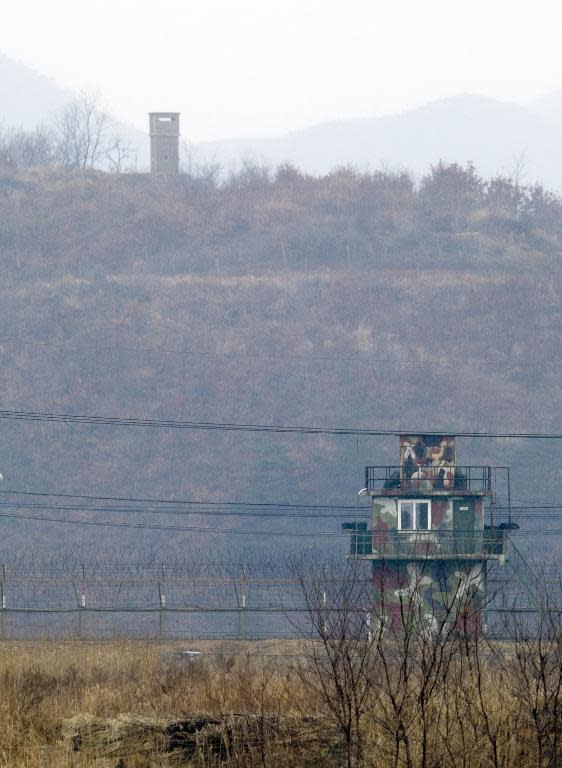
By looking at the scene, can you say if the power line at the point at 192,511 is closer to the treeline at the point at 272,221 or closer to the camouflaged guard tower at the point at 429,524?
the treeline at the point at 272,221

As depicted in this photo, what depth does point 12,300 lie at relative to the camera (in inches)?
4112

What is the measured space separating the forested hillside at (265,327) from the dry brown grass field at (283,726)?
176 feet

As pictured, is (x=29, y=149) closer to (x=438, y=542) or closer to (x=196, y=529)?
(x=196, y=529)

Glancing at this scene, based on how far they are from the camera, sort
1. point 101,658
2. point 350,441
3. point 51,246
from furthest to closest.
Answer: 1. point 51,246
2. point 350,441
3. point 101,658

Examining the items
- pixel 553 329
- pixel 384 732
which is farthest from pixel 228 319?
pixel 384 732

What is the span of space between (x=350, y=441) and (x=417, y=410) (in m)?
6.33

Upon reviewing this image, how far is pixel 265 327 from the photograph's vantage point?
99812mm

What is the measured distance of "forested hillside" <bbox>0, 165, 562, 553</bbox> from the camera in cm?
8688

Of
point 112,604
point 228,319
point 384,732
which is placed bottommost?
point 112,604

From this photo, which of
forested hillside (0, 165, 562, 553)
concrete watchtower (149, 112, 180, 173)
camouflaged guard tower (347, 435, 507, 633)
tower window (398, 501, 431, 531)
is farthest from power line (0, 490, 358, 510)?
concrete watchtower (149, 112, 180, 173)

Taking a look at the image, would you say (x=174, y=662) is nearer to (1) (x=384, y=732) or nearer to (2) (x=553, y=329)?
(1) (x=384, y=732)

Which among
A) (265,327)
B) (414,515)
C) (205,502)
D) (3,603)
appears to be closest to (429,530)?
(414,515)

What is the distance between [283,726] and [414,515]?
25.4 m

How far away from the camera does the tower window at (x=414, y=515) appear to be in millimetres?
45722
